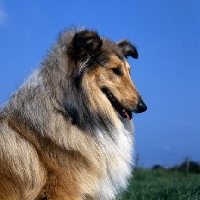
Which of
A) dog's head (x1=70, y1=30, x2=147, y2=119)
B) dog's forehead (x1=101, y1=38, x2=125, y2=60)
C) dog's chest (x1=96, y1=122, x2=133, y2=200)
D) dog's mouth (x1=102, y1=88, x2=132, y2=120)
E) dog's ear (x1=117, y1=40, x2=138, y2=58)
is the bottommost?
dog's chest (x1=96, y1=122, x2=133, y2=200)

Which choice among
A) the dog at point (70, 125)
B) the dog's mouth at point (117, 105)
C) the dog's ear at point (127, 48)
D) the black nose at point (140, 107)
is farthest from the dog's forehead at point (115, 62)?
the dog's ear at point (127, 48)

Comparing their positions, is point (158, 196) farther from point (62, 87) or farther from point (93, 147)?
point (62, 87)

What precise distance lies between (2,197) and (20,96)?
4.18ft

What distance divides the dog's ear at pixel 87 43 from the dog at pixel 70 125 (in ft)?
0.04

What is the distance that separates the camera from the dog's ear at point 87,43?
5805 millimetres

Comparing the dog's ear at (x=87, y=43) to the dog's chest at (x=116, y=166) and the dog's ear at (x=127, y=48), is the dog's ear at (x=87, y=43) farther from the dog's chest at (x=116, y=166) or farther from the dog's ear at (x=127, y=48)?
the dog's chest at (x=116, y=166)

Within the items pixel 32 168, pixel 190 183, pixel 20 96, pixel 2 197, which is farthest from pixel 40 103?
pixel 190 183

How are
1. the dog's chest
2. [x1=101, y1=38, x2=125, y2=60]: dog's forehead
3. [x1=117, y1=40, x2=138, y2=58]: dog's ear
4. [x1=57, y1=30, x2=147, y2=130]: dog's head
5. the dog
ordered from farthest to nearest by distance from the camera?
[x1=117, y1=40, x2=138, y2=58]: dog's ear → [x1=101, y1=38, x2=125, y2=60]: dog's forehead → the dog's chest → [x1=57, y1=30, x2=147, y2=130]: dog's head → the dog

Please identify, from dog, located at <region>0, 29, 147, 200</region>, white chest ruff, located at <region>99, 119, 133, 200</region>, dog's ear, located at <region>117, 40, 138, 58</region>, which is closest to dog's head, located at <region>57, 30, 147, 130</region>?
dog, located at <region>0, 29, 147, 200</region>

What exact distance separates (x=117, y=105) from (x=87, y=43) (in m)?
0.90

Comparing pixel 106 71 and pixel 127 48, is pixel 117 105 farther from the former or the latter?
pixel 127 48

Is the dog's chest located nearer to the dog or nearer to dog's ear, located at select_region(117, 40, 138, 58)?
the dog

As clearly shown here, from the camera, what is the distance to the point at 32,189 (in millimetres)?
5602

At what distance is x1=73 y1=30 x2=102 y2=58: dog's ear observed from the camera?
19.0 ft
